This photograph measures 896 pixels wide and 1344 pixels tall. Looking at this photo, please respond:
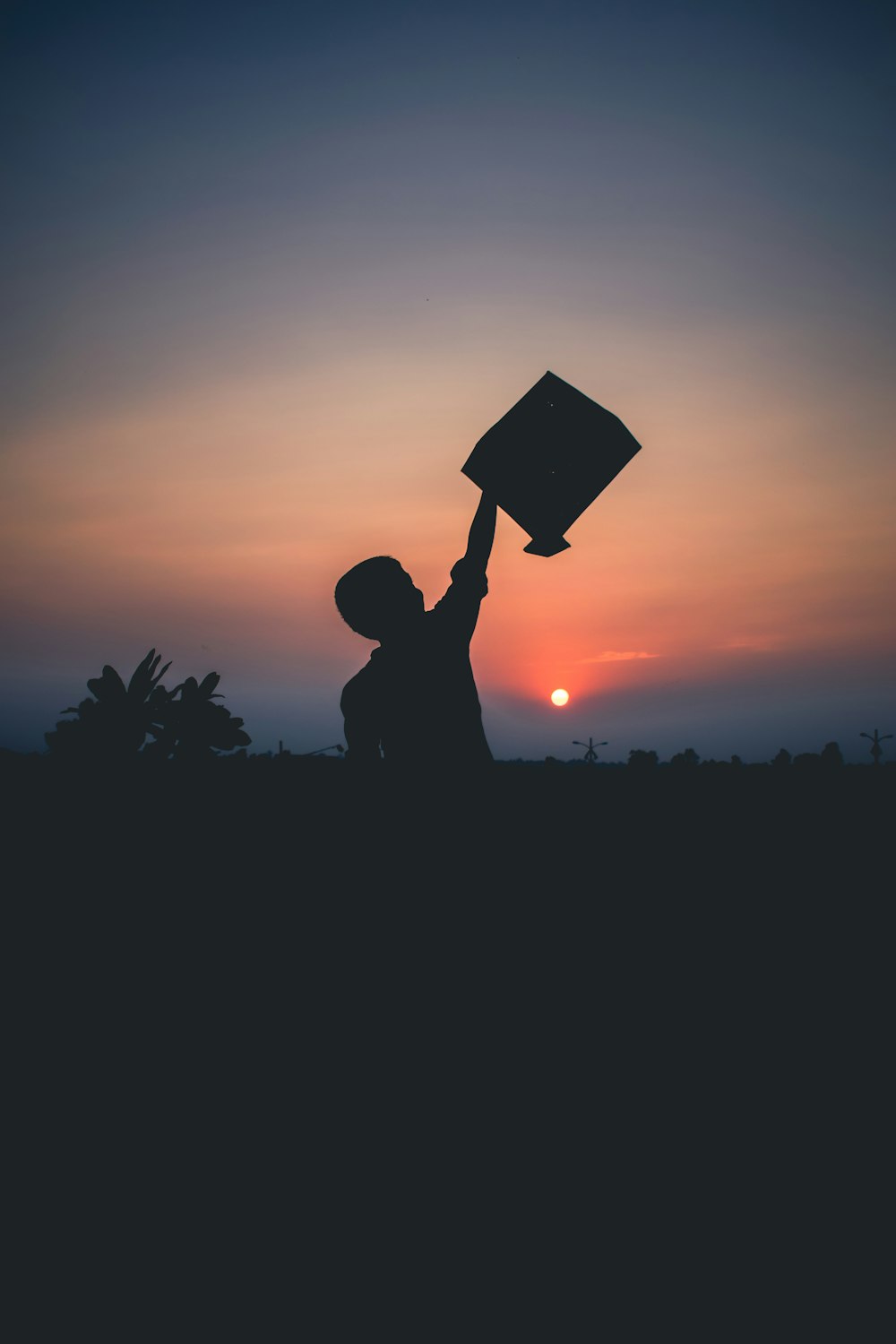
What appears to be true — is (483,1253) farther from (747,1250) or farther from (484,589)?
(484,589)

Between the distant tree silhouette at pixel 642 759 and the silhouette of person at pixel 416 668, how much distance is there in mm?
5478

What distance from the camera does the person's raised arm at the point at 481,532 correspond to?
3.12m

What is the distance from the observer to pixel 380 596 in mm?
3168

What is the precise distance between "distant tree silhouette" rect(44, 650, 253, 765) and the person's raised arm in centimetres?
710

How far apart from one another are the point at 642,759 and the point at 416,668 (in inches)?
227

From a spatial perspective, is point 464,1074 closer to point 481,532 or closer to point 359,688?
point 359,688

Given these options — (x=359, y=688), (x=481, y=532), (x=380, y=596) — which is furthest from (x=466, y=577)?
(x=359, y=688)

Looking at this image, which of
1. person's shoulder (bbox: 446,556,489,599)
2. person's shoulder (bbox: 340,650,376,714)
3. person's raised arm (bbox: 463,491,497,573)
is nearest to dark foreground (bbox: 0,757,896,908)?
person's shoulder (bbox: 340,650,376,714)

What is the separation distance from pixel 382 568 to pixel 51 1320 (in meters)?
2.82

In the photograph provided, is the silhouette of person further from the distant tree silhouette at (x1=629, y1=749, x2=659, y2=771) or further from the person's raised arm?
the distant tree silhouette at (x1=629, y1=749, x2=659, y2=771)

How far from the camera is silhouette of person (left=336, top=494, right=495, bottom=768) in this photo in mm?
3068

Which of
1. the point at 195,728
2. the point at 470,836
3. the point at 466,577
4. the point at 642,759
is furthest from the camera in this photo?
the point at 195,728

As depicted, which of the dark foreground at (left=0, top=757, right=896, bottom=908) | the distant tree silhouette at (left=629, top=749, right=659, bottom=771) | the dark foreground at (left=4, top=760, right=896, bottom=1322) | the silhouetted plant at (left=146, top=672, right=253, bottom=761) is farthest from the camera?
the silhouetted plant at (left=146, top=672, right=253, bottom=761)

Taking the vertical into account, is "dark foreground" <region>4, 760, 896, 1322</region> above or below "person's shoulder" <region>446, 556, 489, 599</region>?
below
